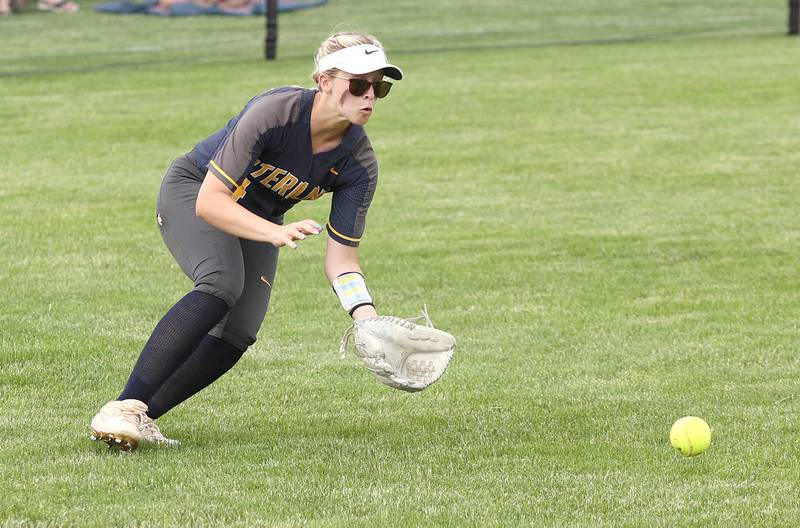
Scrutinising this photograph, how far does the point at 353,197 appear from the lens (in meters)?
6.00

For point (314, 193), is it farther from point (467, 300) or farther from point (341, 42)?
point (467, 300)

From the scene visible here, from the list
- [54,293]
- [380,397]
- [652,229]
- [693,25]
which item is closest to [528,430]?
[380,397]

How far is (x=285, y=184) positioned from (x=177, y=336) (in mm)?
759

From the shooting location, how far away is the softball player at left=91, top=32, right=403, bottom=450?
557cm

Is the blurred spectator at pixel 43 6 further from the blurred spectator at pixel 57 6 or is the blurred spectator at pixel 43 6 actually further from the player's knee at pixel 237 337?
the player's knee at pixel 237 337

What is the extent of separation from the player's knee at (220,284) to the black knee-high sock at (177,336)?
0.02m

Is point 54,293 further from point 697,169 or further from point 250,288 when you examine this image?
point 697,169

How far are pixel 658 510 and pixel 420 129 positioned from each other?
1118 cm

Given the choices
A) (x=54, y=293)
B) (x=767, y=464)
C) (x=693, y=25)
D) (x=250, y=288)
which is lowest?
(x=693, y=25)

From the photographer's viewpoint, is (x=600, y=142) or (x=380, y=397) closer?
(x=380, y=397)

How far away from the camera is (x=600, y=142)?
15.3 m

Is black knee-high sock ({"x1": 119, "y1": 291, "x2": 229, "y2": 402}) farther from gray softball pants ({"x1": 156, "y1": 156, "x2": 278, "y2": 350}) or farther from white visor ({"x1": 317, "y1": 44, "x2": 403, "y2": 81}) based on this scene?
white visor ({"x1": 317, "y1": 44, "x2": 403, "y2": 81})

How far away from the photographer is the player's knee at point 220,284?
5.65 metres

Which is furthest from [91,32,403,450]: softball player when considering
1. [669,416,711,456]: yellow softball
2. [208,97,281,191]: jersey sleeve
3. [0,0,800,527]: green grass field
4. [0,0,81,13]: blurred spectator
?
[0,0,81,13]: blurred spectator
